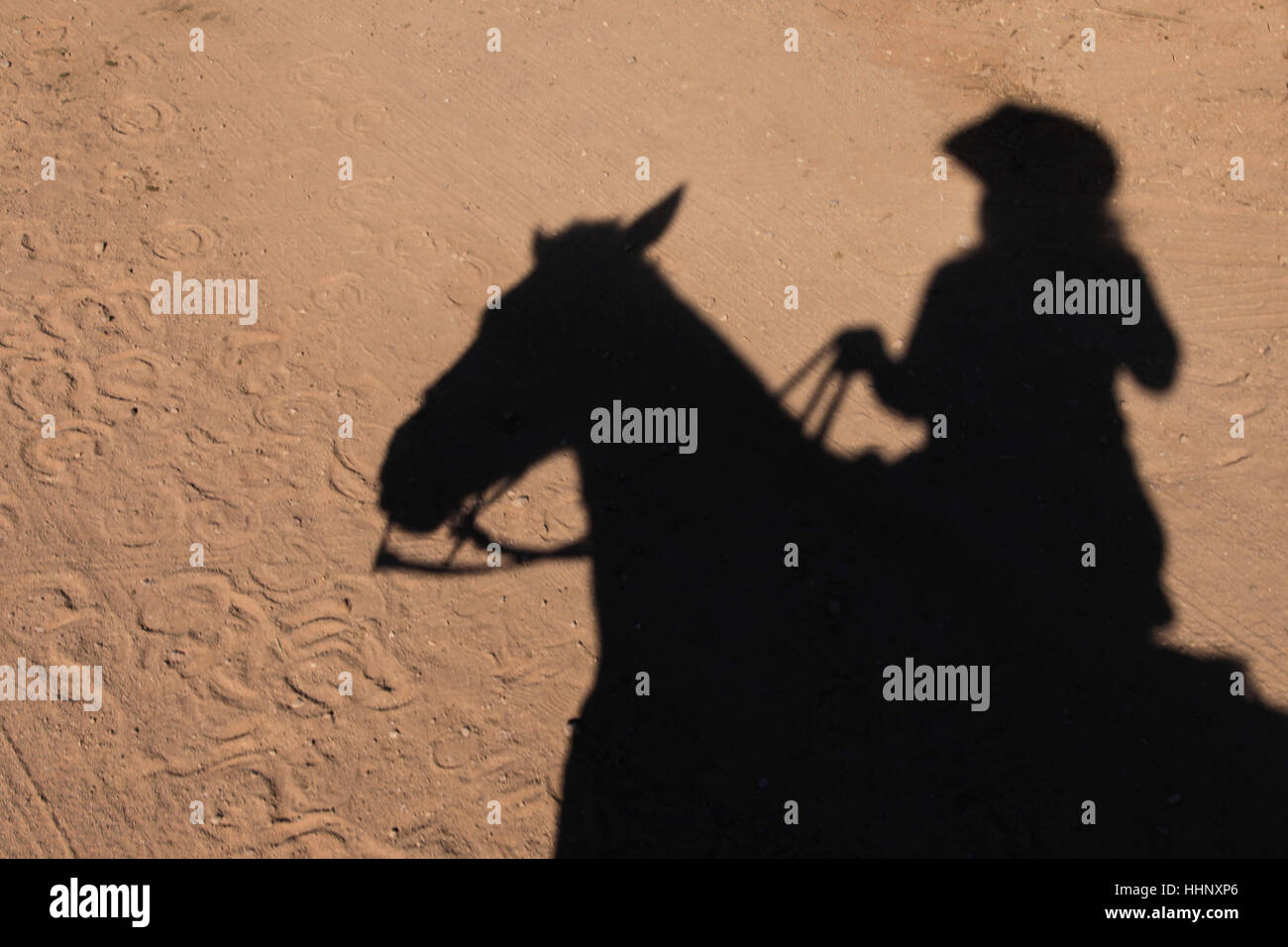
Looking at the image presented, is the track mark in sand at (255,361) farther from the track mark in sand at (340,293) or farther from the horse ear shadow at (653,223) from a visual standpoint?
the horse ear shadow at (653,223)

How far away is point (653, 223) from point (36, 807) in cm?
486

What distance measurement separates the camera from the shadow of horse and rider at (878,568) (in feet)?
13.8

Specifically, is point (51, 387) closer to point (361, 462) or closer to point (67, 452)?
point (67, 452)

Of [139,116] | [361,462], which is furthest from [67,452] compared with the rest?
[139,116]

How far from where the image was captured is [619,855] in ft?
13.6

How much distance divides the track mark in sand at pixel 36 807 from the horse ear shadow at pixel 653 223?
4515 millimetres

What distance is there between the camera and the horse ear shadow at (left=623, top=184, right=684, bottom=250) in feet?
19.7

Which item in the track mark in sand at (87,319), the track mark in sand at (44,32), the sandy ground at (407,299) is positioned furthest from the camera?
the track mark in sand at (44,32)

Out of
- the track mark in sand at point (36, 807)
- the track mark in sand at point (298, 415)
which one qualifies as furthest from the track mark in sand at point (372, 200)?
the track mark in sand at point (36, 807)

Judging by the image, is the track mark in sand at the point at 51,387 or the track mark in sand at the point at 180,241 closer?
the track mark in sand at the point at 51,387

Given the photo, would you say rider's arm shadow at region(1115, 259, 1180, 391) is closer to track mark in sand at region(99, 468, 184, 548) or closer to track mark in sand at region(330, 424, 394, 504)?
track mark in sand at region(330, 424, 394, 504)

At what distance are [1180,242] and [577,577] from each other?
15.1 feet

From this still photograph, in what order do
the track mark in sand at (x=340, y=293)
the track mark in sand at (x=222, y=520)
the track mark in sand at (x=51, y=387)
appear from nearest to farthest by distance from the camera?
the track mark in sand at (x=222, y=520), the track mark in sand at (x=51, y=387), the track mark in sand at (x=340, y=293)

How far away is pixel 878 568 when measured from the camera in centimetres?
482
